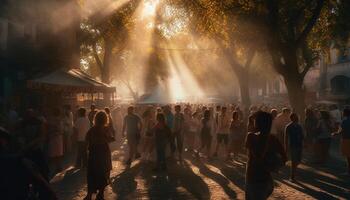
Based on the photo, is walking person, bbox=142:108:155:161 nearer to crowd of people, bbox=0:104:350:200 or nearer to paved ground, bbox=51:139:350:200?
crowd of people, bbox=0:104:350:200

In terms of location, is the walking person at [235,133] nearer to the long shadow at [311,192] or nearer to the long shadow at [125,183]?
the long shadow at [125,183]

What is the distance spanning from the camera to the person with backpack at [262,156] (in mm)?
6090

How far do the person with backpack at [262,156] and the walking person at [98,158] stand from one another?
13.3ft

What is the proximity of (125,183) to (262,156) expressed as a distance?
6.73 meters

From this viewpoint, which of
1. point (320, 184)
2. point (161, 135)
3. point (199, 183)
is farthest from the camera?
point (161, 135)

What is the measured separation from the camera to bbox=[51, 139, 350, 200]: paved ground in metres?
10.8

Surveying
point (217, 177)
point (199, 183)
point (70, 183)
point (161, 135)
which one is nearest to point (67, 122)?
point (161, 135)

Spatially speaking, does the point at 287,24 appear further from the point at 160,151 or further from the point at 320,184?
the point at 320,184

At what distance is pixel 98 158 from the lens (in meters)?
9.66

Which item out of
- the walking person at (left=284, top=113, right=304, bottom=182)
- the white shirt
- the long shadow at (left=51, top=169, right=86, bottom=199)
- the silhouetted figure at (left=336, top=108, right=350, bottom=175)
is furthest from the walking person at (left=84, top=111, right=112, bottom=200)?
the silhouetted figure at (left=336, top=108, right=350, bottom=175)

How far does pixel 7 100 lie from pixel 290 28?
1221 centimetres

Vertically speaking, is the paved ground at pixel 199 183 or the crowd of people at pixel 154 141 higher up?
the crowd of people at pixel 154 141

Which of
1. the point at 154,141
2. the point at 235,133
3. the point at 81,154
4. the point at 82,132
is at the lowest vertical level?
the point at 81,154

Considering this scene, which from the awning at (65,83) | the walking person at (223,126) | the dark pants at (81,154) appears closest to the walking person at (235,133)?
the walking person at (223,126)
